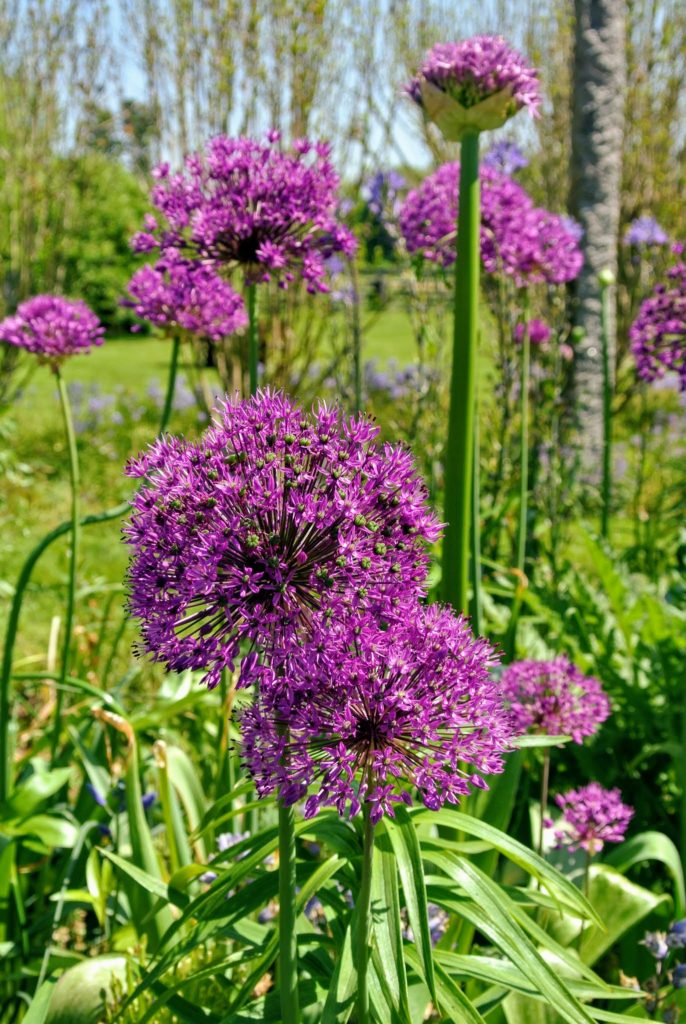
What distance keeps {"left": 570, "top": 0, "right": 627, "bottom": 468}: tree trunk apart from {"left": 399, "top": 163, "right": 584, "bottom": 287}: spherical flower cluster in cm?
507

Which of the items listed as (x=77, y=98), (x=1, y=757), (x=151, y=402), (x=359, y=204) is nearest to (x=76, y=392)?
(x=151, y=402)

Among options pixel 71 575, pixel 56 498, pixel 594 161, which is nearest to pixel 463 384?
pixel 71 575

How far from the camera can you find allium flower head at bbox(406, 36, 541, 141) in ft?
7.18

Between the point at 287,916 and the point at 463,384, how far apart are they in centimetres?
128

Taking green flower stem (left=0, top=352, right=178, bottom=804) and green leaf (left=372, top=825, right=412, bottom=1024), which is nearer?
green leaf (left=372, top=825, right=412, bottom=1024)

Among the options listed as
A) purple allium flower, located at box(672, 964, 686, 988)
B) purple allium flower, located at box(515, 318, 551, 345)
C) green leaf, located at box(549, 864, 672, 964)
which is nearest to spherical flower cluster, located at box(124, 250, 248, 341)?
green leaf, located at box(549, 864, 672, 964)

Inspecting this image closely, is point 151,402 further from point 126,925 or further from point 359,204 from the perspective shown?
point 126,925

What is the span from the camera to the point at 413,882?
1418 mm

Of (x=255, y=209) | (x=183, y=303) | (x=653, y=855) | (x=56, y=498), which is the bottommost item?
(x=653, y=855)

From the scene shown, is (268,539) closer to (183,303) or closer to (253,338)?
(253,338)

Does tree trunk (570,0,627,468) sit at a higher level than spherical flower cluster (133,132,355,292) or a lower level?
higher

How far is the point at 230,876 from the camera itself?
161 cm

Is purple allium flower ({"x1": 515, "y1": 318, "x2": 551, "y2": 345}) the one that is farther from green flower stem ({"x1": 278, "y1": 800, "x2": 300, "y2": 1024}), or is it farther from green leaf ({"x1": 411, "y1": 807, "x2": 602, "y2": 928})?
green flower stem ({"x1": 278, "y1": 800, "x2": 300, "y2": 1024})

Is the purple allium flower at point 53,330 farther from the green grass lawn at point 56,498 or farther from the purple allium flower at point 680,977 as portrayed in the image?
the purple allium flower at point 680,977
